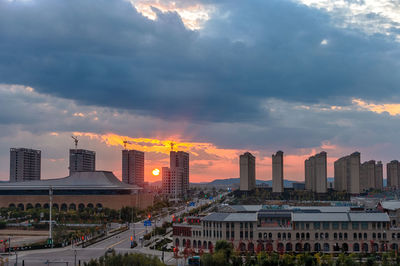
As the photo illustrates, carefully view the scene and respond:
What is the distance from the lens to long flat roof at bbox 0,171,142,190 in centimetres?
18388

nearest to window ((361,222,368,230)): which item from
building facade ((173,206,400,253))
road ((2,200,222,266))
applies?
building facade ((173,206,400,253))

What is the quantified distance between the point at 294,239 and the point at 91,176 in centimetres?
11847

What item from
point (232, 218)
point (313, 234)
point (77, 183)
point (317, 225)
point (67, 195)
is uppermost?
point (77, 183)

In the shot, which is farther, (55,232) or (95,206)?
(95,206)

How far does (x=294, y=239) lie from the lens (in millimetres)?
93375

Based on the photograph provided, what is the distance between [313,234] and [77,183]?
117371 millimetres

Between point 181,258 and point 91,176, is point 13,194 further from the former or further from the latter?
point 181,258

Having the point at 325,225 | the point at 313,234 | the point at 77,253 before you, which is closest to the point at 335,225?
the point at 325,225

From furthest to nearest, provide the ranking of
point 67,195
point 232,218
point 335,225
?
point 67,195, point 232,218, point 335,225

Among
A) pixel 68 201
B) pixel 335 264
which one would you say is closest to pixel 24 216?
pixel 68 201

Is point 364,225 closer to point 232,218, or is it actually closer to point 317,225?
point 317,225

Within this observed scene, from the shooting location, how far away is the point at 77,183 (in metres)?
189

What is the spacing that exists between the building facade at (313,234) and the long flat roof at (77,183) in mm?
95903

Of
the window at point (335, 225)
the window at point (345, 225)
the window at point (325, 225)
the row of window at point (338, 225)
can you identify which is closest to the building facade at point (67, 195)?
the row of window at point (338, 225)
